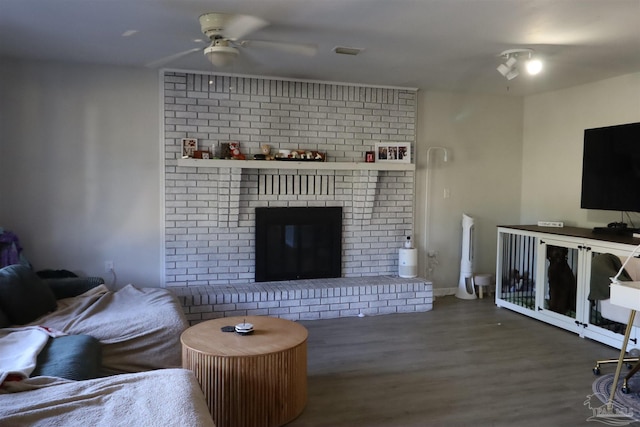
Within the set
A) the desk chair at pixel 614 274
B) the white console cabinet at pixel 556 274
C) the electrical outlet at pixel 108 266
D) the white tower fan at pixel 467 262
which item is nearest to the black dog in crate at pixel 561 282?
the white console cabinet at pixel 556 274

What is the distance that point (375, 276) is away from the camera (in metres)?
5.34

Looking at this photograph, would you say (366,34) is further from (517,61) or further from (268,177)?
(268,177)

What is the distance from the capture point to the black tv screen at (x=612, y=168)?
4.21 meters

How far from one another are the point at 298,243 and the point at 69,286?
86.2 inches

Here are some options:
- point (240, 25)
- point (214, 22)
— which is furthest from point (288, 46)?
point (214, 22)

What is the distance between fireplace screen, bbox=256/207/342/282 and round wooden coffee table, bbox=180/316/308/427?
228 cm

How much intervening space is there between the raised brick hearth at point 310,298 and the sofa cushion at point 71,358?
1575 mm

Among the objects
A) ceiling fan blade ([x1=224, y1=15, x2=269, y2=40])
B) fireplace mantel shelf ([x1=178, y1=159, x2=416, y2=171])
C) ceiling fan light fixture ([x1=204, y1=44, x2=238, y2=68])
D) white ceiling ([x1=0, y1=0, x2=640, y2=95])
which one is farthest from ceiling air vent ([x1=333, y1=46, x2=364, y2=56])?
fireplace mantel shelf ([x1=178, y1=159, x2=416, y2=171])

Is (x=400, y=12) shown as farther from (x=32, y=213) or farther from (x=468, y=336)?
(x=32, y=213)

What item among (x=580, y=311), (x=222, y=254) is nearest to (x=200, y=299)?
(x=222, y=254)

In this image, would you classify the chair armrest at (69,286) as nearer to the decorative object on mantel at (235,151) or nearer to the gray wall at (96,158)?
the gray wall at (96,158)

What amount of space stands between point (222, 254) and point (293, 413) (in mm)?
2453

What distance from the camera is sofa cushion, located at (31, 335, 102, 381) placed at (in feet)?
7.49

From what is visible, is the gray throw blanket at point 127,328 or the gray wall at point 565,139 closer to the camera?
the gray throw blanket at point 127,328
